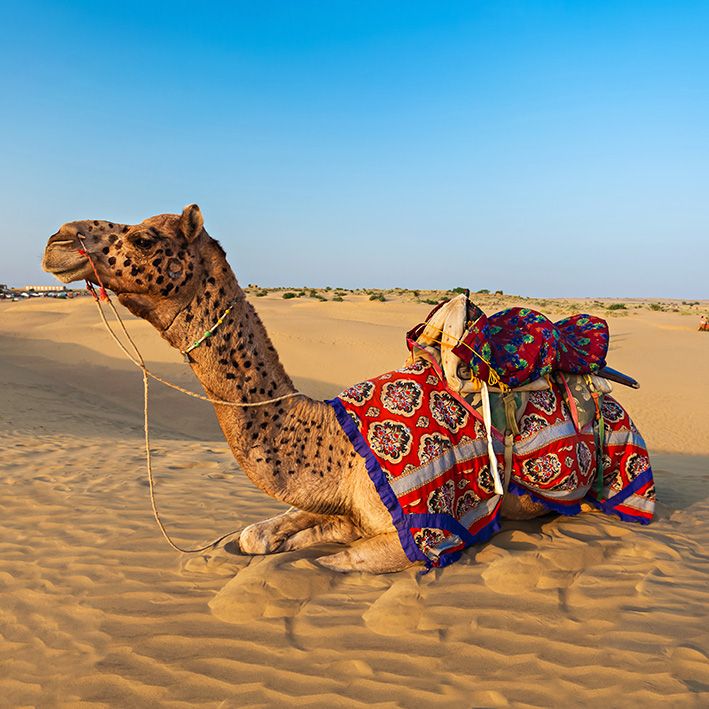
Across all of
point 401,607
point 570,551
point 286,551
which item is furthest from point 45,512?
point 570,551

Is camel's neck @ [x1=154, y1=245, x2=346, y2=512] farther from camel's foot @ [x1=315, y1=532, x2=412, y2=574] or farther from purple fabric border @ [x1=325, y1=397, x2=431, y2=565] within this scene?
camel's foot @ [x1=315, y1=532, x2=412, y2=574]

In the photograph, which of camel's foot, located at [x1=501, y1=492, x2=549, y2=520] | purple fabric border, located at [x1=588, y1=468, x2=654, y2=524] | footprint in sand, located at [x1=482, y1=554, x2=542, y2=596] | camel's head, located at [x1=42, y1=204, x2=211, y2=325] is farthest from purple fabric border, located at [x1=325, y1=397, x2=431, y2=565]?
purple fabric border, located at [x1=588, y1=468, x2=654, y2=524]

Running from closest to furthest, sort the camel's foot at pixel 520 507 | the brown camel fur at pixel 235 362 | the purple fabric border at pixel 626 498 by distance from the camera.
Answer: the brown camel fur at pixel 235 362
the camel's foot at pixel 520 507
the purple fabric border at pixel 626 498

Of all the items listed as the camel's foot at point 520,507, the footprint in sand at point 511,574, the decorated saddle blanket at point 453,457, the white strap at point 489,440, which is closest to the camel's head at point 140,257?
the decorated saddle blanket at point 453,457

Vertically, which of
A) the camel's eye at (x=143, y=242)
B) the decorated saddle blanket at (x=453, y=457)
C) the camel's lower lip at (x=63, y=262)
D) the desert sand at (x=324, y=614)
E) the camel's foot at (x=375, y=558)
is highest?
the camel's eye at (x=143, y=242)

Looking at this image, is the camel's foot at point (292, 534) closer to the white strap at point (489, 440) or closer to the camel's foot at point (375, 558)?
the camel's foot at point (375, 558)

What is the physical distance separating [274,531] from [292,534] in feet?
0.41

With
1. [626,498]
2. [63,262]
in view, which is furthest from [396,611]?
[63,262]

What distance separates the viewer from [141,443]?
354 inches

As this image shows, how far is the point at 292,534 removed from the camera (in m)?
4.08

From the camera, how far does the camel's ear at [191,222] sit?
306 cm

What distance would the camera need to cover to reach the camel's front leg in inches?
158

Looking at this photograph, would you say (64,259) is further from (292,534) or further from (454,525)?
(454,525)

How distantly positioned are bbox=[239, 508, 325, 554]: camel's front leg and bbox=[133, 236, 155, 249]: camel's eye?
2.03 meters
